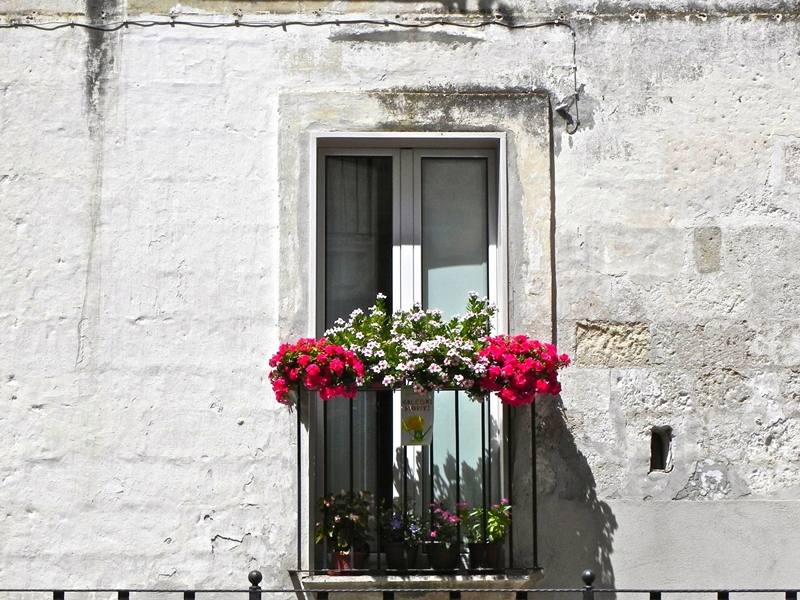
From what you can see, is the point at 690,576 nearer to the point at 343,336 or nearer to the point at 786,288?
the point at 786,288

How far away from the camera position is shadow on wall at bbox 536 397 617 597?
19.4ft

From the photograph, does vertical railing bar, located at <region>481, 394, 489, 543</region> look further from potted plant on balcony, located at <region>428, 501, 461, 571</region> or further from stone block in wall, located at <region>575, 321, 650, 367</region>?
stone block in wall, located at <region>575, 321, 650, 367</region>

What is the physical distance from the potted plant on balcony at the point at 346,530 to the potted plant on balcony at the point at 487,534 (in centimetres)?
49

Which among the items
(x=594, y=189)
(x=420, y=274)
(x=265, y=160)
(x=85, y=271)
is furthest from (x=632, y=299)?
(x=85, y=271)

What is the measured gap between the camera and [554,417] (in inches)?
236

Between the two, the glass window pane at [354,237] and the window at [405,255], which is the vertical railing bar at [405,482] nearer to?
the window at [405,255]

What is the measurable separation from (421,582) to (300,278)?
1626 mm

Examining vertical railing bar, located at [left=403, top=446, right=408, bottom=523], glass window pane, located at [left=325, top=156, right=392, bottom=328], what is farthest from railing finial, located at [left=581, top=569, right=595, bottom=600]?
glass window pane, located at [left=325, top=156, right=392, bottom=328]

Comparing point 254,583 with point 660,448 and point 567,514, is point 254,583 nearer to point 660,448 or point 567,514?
point 567,514

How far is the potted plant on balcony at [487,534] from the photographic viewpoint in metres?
5.75

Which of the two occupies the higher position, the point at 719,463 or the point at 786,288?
the point at 786,288

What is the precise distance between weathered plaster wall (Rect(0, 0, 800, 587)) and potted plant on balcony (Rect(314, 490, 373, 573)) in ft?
0.66

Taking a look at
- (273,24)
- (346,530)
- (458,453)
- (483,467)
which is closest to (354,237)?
(273,24)

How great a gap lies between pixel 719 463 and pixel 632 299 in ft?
3.06
